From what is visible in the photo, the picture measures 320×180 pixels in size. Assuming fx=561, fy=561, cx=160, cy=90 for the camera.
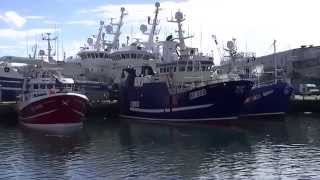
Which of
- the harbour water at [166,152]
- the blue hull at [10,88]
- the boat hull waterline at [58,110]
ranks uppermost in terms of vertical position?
the blue hull at [10,88]

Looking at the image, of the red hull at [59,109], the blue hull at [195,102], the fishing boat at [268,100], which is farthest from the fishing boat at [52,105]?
the fishing boat at [268,100]

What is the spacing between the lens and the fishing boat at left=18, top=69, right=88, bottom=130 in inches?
1603

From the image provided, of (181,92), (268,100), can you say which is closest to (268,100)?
(268,100)

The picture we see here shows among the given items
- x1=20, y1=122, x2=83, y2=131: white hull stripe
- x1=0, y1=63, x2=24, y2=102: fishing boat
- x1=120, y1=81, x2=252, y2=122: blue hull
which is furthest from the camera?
x1=0, y1=63, x2=24, y2=102: fishing boat

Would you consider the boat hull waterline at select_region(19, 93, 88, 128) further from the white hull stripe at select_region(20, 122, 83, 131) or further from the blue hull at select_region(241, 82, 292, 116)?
the blue hull at select_region(241, 82, 292, 116)

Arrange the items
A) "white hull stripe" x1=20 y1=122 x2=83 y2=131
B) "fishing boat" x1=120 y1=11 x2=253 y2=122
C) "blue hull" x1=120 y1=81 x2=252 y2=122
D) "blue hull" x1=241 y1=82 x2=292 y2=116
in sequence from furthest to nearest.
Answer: "blue hull" x1=241 y1=82 x2=292 y2=116 → "fishing boat" x1=120 y1=11 x2=253 y2=122 → "blue hull" x1=120 y1=81 x2=252 y2=122 → "white hull stripe" x1=20 y1=122 x2=83 y2=131

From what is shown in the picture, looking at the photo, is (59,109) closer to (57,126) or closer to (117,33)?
(57,126)

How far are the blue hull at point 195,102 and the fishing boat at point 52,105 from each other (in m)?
7.02

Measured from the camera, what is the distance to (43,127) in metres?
41.7

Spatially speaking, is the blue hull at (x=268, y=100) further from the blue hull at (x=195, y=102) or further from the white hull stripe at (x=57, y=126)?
the white hull stripe at (x=57, y=126)

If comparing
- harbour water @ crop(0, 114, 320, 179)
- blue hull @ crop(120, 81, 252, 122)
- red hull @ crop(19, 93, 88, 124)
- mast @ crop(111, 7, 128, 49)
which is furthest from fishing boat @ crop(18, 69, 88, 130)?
mast @ crop(111, 7, 128, 49)

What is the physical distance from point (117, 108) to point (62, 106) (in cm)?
1368

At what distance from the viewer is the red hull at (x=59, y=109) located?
40.6 metres

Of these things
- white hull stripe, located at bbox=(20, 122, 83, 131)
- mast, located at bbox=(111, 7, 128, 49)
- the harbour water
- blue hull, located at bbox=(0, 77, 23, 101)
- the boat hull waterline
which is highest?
mast, located at bbox=(111, 7, 128, 49)
